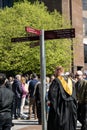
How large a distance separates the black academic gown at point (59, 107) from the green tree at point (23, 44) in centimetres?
3550

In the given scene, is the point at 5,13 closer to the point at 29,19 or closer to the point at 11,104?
the point at 29,19

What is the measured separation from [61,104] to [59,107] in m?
0.07

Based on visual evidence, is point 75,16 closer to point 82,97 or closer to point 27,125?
point 27,125

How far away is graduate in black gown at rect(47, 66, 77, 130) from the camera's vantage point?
874cm

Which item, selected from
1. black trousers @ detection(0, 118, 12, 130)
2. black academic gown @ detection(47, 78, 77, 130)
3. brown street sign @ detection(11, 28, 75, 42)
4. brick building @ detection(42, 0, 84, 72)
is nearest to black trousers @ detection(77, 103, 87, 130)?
black academic gown @ detection(47, 78, 77, 130)

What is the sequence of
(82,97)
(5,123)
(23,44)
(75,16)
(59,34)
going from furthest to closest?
(75,16)
(23,44)
(82,97)
(59,34)
(5,123)

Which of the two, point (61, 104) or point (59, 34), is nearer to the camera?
point (61, 104)

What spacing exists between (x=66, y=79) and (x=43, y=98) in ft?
2.61

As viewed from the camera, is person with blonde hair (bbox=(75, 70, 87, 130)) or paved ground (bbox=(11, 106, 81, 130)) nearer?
person with blonde hair (bbox=(75, 70, 87, 130))

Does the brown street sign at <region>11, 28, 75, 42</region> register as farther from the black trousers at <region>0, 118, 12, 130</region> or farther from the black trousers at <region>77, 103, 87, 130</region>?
the black trousers at <region>77, 103, 87, 130</region>

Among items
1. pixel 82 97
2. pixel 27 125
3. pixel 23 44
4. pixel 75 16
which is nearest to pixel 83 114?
pixel 82 97

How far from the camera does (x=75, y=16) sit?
54.7 meters

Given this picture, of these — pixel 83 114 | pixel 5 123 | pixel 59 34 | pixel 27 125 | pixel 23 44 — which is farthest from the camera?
pixel 23 44

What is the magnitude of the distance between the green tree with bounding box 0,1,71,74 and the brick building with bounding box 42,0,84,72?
5.53m
